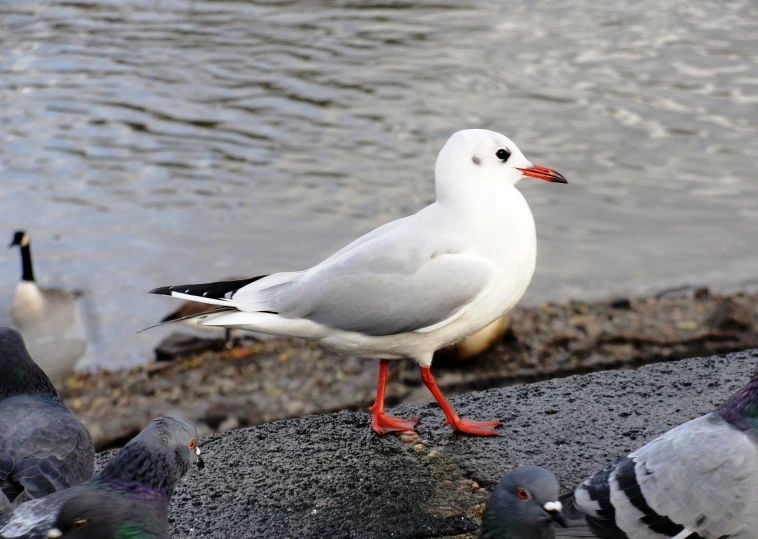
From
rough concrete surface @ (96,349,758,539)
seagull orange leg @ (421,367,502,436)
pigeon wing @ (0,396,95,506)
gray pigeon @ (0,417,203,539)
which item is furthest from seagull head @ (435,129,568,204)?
pigeon wing @ (0,396,95,506)

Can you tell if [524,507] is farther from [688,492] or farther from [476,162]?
[476,162]

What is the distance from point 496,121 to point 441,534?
9365 mm

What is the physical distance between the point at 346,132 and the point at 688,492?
32.2 feet

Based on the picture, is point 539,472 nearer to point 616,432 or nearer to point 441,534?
point 441,534

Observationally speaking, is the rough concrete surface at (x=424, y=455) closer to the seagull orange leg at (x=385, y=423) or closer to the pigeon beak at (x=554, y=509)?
the seagull orange leg at (x=385, y=423)

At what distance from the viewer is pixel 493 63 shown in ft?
45.9

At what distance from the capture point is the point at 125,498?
2.70 meters

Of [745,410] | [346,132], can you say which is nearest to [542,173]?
[745,410]

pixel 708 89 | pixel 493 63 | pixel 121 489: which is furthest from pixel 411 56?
pixel 121 489

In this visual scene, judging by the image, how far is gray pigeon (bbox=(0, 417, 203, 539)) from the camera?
2.54 m

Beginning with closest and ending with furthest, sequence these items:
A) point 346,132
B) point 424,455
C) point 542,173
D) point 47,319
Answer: point 424,455 < point 542,173 < point 47,319 < point 346,132

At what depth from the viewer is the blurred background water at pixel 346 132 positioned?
973 centimetres

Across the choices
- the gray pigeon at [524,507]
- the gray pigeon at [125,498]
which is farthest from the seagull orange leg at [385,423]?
the gray pigeon at [524,507]

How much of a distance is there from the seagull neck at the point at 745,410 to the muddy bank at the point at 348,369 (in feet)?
13.6
